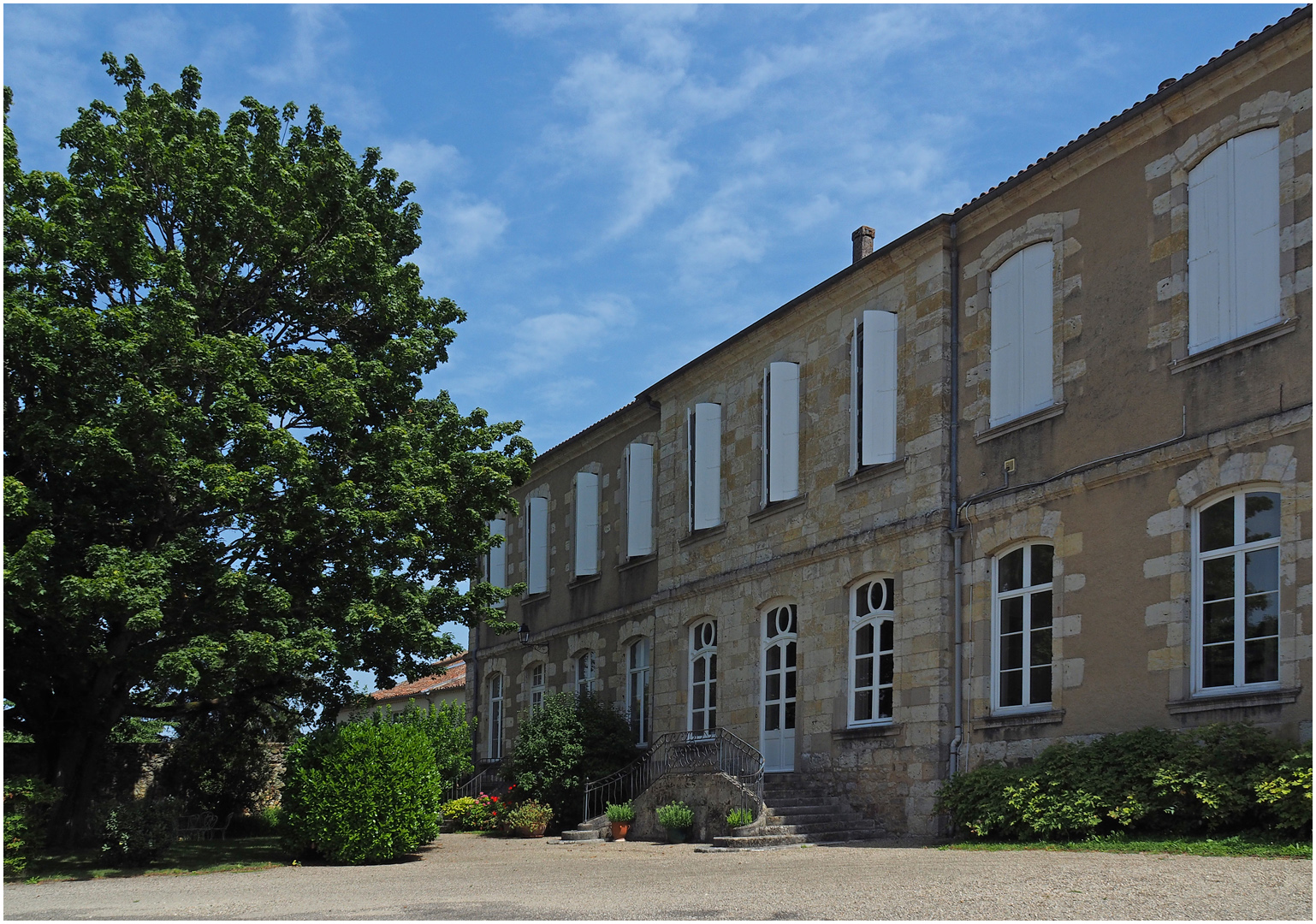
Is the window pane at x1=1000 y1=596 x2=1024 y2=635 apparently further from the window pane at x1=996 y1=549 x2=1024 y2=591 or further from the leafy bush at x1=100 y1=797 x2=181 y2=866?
the leafy bush at x1=100 y1=797 x2=181 y2=866

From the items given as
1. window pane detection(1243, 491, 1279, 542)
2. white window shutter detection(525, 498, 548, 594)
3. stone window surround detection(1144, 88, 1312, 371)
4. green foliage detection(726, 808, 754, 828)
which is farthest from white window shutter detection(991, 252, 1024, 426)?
white window shutter detection(525, 498, 548, 594)

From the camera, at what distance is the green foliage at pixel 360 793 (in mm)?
14688

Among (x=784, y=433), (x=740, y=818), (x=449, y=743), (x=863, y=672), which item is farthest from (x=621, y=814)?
(x=449, y=743)

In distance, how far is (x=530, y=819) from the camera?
19.7 metres

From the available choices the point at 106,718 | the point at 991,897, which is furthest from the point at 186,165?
the point at 991,897

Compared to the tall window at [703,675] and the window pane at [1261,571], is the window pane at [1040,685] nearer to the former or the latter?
the window pane at [1261,571]

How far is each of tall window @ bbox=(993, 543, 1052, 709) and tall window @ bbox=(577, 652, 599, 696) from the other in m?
9.78

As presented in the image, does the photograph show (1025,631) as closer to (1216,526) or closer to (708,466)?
(1216,526)

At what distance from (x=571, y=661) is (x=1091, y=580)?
506 inches

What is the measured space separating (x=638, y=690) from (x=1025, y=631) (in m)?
9.23

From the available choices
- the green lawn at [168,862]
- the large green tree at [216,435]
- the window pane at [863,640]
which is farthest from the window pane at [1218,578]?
the green lawn at [168,862]

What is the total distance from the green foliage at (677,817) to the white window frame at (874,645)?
2.31 m

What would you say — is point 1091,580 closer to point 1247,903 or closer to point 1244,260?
point 1244,260

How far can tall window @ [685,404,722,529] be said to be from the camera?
1972 centimetres
